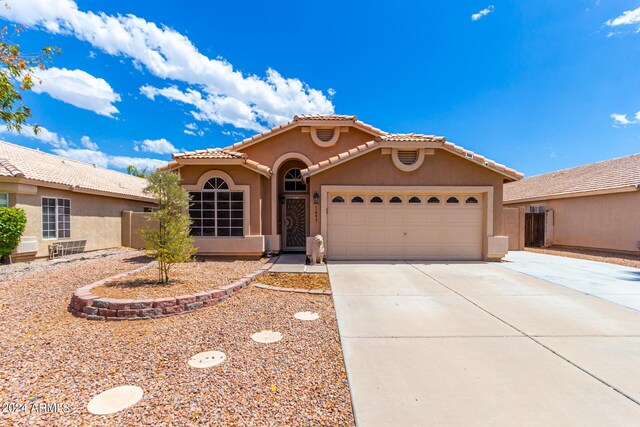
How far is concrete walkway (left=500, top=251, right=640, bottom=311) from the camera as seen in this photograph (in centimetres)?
648

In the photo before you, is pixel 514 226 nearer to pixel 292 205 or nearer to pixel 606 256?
pixel 606 256

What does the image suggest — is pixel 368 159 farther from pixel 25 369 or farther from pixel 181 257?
pixel 25 369

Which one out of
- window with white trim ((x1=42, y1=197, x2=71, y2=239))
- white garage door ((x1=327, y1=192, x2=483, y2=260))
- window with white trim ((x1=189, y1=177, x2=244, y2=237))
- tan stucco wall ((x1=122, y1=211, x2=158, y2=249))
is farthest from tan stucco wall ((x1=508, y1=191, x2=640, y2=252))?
window with white trim ((x1=42, y1=197, x2=71, y2=239))

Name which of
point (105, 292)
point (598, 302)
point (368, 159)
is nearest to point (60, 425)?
point (105, 292)

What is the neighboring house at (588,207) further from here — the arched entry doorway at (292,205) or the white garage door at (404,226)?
the arched entry doorway at (292,205)

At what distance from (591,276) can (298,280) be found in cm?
874

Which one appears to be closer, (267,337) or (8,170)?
(267,337)

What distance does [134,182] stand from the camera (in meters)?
20.7

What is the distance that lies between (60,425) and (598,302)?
892cm

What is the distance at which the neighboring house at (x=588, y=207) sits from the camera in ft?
43.0

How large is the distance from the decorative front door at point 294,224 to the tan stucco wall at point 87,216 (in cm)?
983

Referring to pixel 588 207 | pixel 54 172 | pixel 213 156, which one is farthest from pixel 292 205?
pixel 588 207

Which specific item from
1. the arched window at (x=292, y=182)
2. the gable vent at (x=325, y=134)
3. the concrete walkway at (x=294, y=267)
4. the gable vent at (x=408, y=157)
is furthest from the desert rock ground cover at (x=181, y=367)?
the gable vent at (x=325, y=134)

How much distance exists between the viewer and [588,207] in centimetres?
1488
